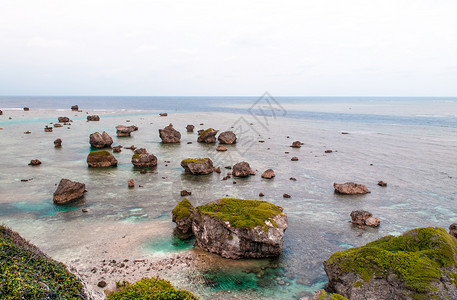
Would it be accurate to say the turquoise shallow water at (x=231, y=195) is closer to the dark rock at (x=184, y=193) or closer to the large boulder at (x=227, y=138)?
the dark rock at (x=184, y=193)

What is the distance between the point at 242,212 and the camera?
24484 mm

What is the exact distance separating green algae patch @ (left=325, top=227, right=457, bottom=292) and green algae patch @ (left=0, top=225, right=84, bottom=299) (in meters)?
14.7

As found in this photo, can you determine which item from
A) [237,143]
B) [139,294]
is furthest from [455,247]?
[237,143]

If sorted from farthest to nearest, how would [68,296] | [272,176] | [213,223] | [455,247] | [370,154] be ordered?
[370,154] → [272,176] → [213,223] → [455,247] → [68,296]

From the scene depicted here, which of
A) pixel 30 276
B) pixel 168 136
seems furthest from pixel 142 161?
pixel 30 276

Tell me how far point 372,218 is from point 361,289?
1405cm

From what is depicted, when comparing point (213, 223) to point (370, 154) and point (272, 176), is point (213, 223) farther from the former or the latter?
point (370, 154)

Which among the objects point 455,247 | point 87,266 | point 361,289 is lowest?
point 87,266

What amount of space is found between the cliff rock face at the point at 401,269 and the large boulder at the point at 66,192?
28.5 metres

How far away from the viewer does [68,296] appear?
1115 cm

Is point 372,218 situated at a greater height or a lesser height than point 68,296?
lesser

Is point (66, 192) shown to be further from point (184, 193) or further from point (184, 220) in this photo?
point (184, 220)

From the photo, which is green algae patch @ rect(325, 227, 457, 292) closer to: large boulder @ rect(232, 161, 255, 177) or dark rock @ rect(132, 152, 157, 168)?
Result: large boulder @ rect(232, 161, 255, 177)

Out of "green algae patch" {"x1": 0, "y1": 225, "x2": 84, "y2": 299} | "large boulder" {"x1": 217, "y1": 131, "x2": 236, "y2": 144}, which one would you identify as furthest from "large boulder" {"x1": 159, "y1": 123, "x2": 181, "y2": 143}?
"green algae patch" {"x1": 0, "y1": 225, "x2": 84, "y2": 299}
